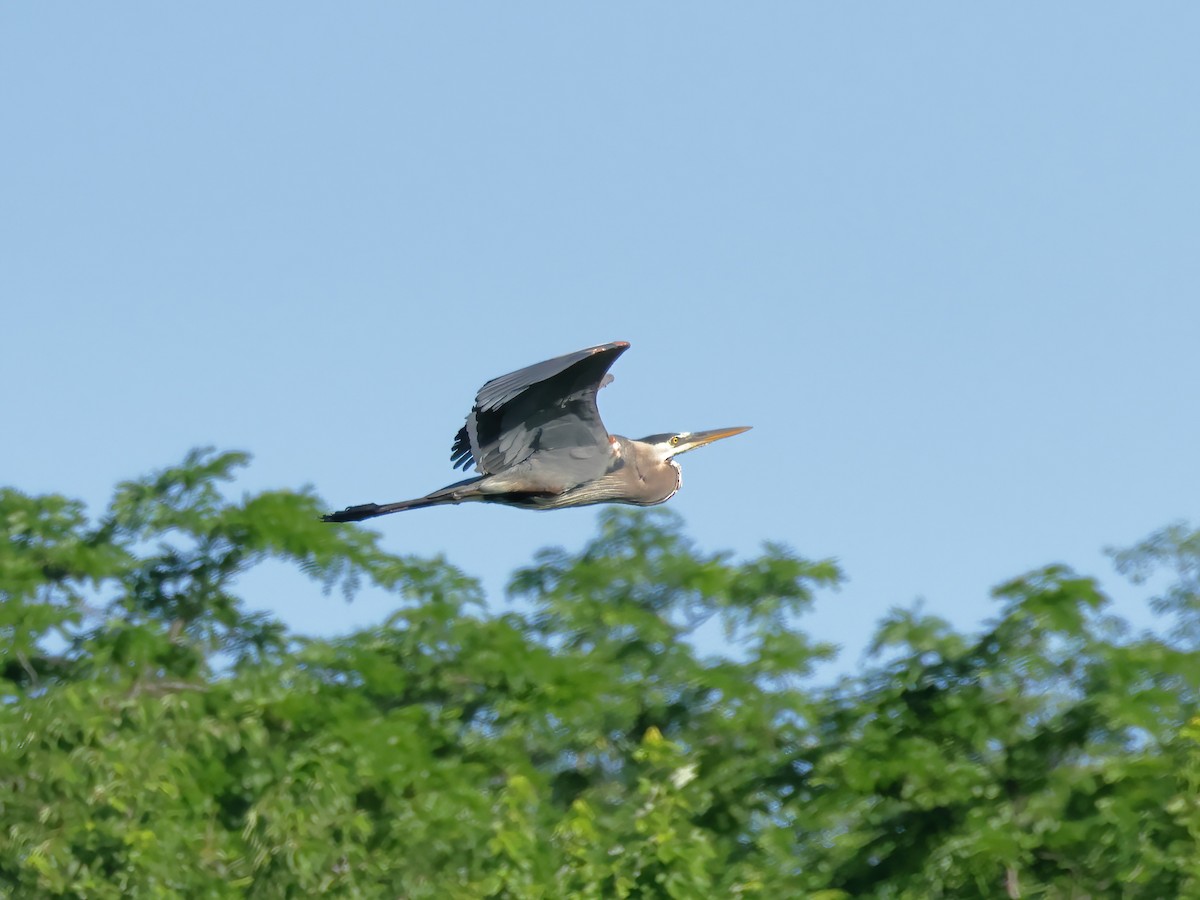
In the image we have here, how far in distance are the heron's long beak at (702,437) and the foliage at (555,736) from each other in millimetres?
3831

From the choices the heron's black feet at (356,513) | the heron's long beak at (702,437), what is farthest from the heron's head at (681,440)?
the heron's black feet at (356,513)

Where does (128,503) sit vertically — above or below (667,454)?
above

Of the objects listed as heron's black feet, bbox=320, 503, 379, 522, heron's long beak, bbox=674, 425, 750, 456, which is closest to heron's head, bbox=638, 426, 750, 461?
heron's long beak, bbox=674, 425, 750, 456

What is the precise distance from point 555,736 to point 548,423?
37.9ft

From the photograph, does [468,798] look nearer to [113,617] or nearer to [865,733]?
[865,733]

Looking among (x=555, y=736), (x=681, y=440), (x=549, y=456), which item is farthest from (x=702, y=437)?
(x=555, y=736)

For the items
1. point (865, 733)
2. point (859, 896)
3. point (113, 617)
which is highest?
point (113, 617)

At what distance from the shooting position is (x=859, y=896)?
844 inches

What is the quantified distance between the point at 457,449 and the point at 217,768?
9514mm

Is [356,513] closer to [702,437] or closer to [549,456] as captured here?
[549,456]

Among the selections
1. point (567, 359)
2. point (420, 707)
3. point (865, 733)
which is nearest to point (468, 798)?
point (420, 707)

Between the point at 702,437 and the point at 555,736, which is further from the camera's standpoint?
the point at 555,736

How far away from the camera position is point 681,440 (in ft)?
60.3

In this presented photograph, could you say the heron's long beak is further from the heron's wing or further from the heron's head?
the heron's wing
